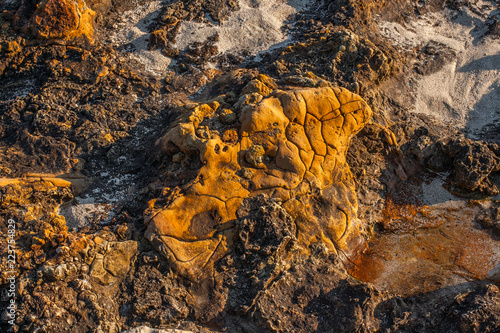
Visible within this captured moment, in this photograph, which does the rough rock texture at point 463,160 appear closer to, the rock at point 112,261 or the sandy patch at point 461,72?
the sandy patch at point 461,72

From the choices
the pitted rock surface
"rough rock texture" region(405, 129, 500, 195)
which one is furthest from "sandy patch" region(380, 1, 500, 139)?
the pitted rock surface

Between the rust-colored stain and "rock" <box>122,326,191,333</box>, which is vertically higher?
the rust-colored stain

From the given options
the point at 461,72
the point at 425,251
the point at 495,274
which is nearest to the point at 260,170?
the point at 425,251

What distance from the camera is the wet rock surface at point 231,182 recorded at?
174 inches

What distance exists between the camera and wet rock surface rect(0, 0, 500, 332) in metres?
4.43

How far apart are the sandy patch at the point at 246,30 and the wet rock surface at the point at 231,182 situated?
0.18 m

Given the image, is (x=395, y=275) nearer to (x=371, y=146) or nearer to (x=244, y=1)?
(x=371, y=146)

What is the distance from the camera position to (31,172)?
5637 millimetres

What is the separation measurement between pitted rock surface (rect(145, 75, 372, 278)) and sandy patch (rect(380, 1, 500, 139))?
105 inches

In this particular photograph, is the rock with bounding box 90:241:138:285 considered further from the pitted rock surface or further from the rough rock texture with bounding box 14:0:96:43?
the rough rock texture with bounding box 14:0:96:43

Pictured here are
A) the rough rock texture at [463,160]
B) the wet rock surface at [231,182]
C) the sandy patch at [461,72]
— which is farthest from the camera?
the sandy patch at [461,72]

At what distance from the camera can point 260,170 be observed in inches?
211

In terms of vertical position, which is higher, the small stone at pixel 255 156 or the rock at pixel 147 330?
the small stone at pixel 255 156

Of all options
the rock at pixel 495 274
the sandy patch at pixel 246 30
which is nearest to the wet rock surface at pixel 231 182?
the rock at pixel 495 274
